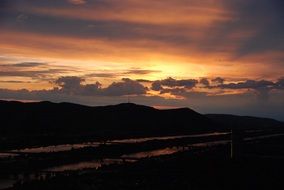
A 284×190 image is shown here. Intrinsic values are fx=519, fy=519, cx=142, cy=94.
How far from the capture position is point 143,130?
10000 centimetres

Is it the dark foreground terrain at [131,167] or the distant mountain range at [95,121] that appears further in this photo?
the distant mountain range at [95,121]

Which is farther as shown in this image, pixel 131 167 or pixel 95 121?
pixel 95 121

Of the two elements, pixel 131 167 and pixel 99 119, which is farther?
pixel 99 119

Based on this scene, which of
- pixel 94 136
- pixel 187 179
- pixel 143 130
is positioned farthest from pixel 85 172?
pixel 143 130

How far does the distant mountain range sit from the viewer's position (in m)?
83.5

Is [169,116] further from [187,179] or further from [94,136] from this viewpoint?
[187,179]

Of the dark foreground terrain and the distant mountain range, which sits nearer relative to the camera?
the dark foreground terrain

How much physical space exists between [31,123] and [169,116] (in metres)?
37.9

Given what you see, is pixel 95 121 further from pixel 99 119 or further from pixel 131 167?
pixel 131 167

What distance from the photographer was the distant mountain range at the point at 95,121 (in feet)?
274

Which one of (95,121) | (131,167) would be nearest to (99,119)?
(95,121)

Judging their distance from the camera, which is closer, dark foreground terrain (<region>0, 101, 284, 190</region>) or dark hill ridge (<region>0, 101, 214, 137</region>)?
dark foreground terrain (<region>0, 101, 284, 190</region>)

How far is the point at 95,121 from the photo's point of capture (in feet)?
327

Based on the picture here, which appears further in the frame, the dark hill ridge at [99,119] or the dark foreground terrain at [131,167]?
the dark hill ridge at [99,119]
